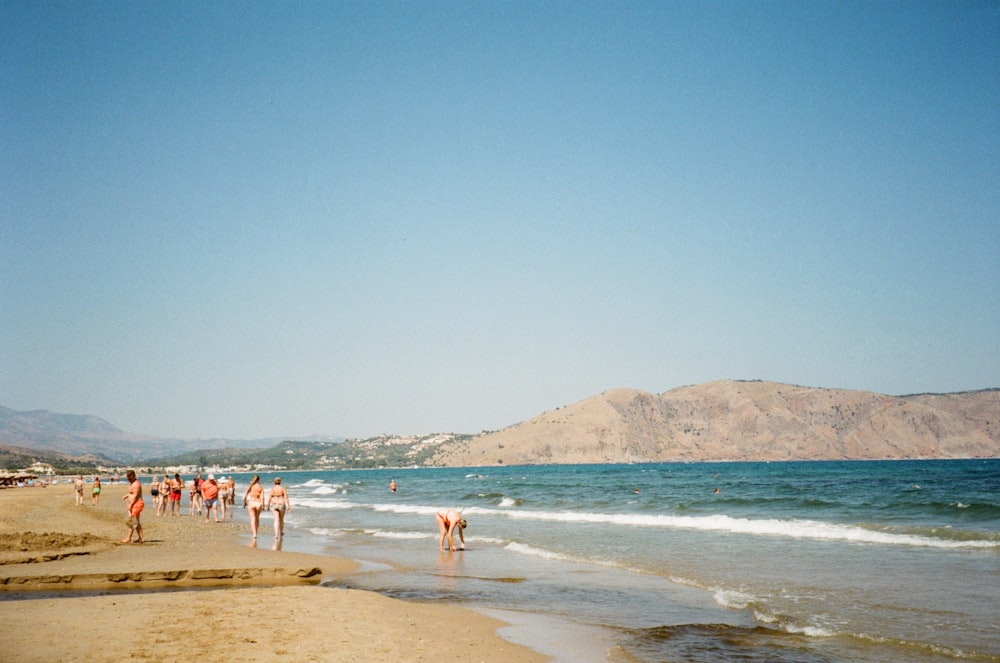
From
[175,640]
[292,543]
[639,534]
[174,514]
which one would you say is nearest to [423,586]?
[175,640]

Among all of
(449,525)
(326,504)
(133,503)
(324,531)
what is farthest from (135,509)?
(326,504)

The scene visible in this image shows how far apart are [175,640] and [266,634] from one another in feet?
3.33

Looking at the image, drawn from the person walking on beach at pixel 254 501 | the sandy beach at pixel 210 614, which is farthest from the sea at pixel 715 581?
the person walking on beach at pixel 254 501

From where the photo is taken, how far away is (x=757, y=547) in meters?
20.4

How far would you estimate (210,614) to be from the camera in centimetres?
966

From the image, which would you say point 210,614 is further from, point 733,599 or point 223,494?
point 223,494

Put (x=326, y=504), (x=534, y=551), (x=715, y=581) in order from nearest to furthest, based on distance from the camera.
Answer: (x=715, y=581) → (x=534, y=551) → (x=326, y=504)

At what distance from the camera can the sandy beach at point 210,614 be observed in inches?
317

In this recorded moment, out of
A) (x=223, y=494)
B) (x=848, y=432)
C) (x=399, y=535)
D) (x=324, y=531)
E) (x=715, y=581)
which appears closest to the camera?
(x=715, y=581)

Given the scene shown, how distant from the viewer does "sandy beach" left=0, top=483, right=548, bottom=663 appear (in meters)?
8.05

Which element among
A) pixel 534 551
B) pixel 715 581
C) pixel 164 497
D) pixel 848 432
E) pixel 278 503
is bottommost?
pixel 534 551

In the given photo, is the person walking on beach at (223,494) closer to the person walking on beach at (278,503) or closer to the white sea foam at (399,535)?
the white sea foam at (399,535)

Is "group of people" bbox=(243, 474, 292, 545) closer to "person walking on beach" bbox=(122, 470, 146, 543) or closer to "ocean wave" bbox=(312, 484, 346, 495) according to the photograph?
"person walking on beach" bbox=(122, 470, 146, 543)

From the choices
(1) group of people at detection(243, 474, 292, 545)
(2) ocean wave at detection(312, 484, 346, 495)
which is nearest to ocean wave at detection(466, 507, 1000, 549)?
(1) group of people at detection(243, 474, 292, 545)
